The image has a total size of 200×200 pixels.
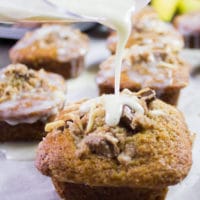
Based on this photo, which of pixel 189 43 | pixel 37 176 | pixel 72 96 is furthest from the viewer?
pixel 189 43

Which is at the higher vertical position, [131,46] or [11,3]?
[11,3]

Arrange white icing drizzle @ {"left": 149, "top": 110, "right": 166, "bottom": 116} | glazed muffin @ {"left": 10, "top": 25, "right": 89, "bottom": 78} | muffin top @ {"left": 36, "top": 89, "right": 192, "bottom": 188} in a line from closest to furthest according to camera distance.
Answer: muffin top @ {"left": 36, "top": 89, "right": 192, "bottom": 188}
white icing drizzle @ {"left": 149, "top": 110, "right": 166, "bottom": 116}
glazed muffin @ {"left": 10, "top": 25, "right": 89, "bottom": 78}

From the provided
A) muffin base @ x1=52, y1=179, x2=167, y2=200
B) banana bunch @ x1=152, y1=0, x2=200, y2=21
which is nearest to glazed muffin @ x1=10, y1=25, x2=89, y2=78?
banana bunch @ x1=152, y1=0, x2=200, y2=21

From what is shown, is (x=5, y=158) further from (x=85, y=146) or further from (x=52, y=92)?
(x=85, y=146)

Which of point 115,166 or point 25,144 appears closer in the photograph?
point 115,166

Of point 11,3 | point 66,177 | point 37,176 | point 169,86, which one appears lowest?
point 37,176

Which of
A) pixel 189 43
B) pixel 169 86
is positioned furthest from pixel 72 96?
pixel 189 43

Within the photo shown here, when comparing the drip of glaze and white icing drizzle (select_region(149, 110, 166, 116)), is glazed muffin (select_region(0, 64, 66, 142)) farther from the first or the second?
white icing drizzle (select_region(149, 110, 166, 116))

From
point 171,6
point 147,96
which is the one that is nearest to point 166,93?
point 147,96
